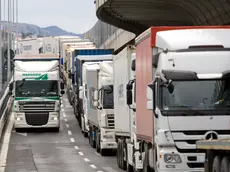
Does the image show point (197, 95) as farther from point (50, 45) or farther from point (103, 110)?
point (50, 45)

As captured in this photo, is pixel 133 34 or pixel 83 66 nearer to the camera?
pixel 83 66

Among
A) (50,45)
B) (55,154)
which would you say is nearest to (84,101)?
(55,154)

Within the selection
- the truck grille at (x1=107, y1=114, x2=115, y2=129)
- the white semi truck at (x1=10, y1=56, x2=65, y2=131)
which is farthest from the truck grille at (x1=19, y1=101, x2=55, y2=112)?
the truck grille at (x1=107, y1=114, x2=115, y2=129)

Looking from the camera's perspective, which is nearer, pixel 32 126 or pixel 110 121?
pixel 110 121

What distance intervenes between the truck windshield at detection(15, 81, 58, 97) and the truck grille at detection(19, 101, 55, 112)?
0.40 m

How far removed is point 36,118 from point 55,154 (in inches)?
413

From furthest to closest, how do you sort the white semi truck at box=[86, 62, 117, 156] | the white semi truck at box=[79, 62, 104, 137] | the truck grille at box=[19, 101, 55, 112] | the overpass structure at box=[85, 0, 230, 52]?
the overpass structure at box=[85, 0, 230, 52]
the truck grille at box=[19, 101, 55, 112]
the white semi truck at box=[79, 62, 104, 137]
the white semi truck at box=[86, 62, 117, 156]

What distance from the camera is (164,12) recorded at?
53781mm

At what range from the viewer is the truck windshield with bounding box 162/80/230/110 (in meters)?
17.1

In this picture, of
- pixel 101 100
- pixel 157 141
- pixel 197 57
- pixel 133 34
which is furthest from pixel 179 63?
pixel 133 34

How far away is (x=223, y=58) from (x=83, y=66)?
88.9ft

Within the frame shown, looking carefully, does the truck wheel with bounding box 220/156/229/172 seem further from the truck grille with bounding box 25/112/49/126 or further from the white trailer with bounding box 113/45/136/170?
the truck grille with bounding box 25/112/49/126

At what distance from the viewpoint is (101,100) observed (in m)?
31.5

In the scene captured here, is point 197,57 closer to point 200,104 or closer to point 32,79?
point 200,104
